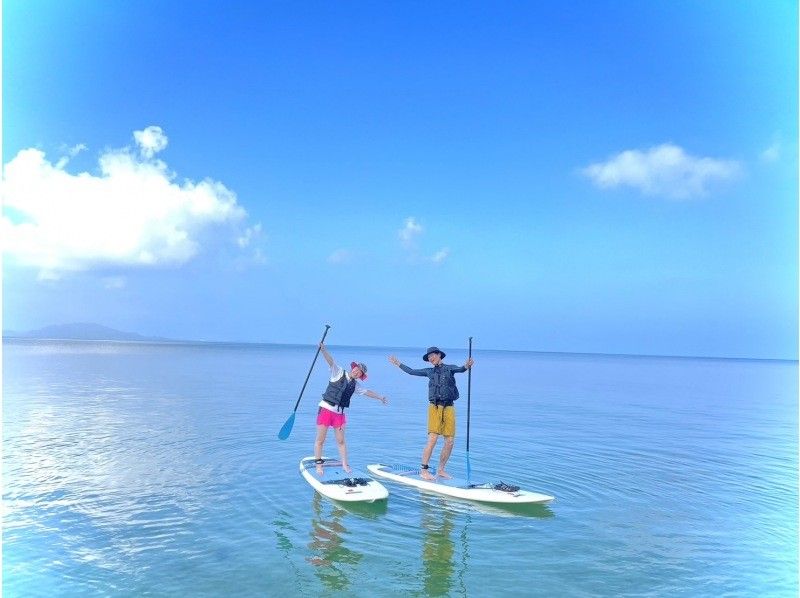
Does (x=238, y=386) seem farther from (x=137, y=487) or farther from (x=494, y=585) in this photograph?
(x=494, y=585)

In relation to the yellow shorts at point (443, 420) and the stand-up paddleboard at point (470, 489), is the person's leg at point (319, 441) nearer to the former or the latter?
the stand-up paddleboard at point (470, 489)

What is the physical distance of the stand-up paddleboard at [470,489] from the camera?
1259cm

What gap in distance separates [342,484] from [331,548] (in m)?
2.99

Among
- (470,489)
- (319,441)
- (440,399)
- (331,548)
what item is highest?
(440,399)

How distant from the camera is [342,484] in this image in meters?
13.0

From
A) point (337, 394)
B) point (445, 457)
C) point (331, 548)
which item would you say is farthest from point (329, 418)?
point (331, 548)

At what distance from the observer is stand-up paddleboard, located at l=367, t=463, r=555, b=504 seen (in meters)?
12.6

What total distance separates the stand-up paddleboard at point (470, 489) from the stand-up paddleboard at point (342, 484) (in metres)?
1.01

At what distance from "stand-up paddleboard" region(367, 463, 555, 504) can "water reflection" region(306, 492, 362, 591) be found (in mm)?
2287

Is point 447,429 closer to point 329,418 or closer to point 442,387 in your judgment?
point 442,387

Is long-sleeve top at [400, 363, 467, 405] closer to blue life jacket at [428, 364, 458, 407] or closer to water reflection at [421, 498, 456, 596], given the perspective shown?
blue life jacket at [428, 364, 458, 407]

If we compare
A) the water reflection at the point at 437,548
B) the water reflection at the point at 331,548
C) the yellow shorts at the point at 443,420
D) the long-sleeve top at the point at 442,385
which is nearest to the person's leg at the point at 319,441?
the water reflection at the point at 331,548

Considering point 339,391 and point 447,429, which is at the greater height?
point 339,391

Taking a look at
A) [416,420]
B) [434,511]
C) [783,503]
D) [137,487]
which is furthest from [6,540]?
[416,420]
